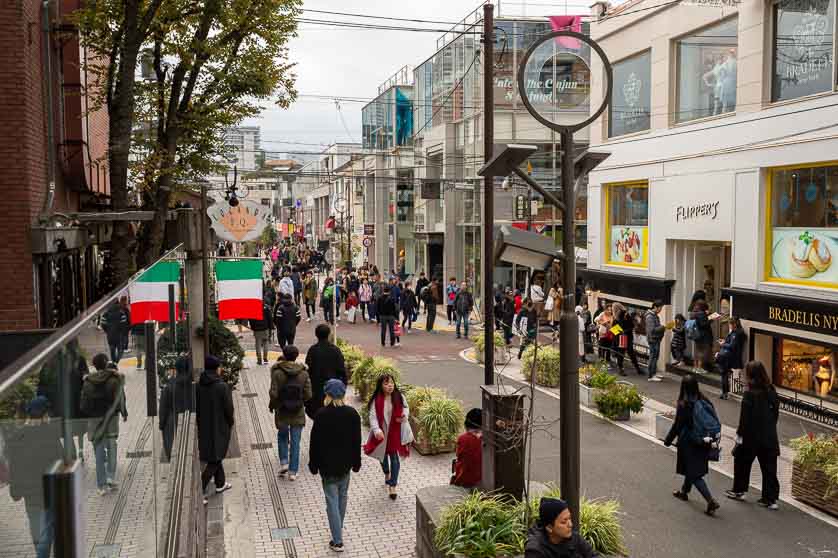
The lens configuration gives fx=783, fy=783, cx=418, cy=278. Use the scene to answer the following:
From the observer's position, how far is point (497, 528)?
6.86 metres

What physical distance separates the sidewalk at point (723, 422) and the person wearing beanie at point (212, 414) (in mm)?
3406

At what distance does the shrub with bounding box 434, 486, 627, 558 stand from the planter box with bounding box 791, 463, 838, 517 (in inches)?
153

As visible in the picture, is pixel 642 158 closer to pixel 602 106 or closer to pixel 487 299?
pixel 487 299

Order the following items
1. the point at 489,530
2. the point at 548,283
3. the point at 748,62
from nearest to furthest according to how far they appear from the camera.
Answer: the point at 489,530
the point at 748,62
the point at 548,283

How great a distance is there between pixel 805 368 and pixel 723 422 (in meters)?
2.33

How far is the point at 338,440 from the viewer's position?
808cm

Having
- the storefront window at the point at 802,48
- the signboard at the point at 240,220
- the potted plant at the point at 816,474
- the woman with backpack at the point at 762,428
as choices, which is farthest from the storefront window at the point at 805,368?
the signboard at the point at 240,220

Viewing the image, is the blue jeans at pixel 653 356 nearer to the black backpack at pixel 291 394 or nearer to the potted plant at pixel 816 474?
the potted plant at pixel 816 474

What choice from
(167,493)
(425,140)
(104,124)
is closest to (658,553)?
(167,493)

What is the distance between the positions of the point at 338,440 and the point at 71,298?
8.63 metres

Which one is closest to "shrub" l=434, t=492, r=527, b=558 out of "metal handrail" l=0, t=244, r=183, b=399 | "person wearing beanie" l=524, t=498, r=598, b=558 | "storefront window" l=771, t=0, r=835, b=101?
"person wearing beanie" l=524, t=498, r=598, b=558

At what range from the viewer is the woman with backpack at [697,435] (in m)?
9.39

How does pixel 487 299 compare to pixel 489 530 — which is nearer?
pixel 489 530

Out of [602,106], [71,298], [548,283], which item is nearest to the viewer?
[602,106]
